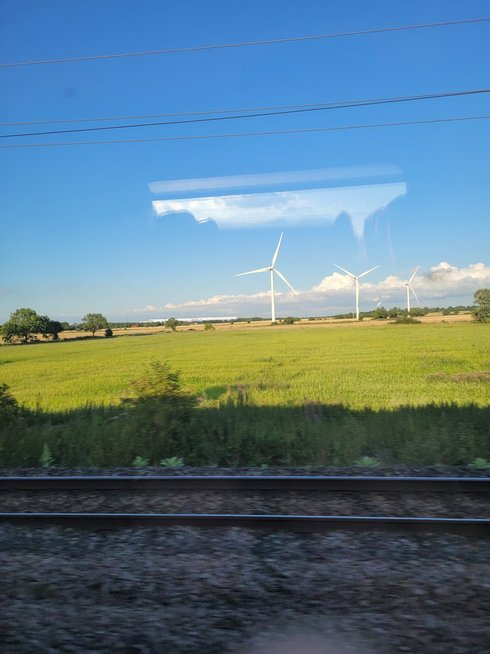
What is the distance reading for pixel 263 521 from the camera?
553 cm

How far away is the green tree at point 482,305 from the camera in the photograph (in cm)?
1414

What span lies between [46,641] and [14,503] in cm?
365

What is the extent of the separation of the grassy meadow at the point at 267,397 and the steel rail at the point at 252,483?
1572 mm

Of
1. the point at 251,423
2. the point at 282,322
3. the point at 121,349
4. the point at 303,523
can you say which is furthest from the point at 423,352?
the point at 303,523

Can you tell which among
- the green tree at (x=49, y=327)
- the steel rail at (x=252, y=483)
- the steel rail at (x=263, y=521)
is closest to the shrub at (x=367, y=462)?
the steel rail at (x=252, y=483)

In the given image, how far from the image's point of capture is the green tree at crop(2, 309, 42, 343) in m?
14.9

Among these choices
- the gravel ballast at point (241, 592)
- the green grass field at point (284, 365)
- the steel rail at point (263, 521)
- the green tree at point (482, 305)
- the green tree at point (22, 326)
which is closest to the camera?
the gravel ballast at point (241, 592)

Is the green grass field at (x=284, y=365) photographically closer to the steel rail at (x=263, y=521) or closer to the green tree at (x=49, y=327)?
the green tree at (x=49, y=327)

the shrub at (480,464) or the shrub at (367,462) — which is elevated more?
the shrub at (480,464)

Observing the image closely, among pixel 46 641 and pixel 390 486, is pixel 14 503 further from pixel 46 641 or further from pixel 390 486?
pixel 390 486

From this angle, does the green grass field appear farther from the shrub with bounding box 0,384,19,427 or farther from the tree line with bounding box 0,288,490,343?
the shrub with bounding box 0,384,19,427

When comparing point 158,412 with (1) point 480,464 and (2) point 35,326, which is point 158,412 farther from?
(2) point 35,326

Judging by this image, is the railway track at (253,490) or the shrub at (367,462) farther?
the shrub at (367,462)

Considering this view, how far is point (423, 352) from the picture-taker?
1586 centimetres
